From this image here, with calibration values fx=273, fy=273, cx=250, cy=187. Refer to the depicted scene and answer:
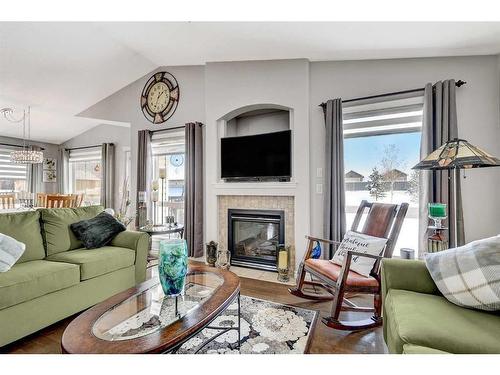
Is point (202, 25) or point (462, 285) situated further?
point (202, 25)

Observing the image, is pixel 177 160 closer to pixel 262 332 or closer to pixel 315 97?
pixel 315 97

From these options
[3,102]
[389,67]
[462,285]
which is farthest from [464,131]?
[3,102]

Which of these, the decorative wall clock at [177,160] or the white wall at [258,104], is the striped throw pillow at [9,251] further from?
the decorative wall clock at [177,160]

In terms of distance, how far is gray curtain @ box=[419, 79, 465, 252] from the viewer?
258cm

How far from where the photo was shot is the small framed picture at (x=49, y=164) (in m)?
6.59

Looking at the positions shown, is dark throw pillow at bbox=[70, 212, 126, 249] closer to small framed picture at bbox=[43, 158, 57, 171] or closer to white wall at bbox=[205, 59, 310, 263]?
white wall at bbox=[205, 59, 310, 263]

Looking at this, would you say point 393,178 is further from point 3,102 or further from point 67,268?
point 3,102

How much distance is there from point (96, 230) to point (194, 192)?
1530 mm

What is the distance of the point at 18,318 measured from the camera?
1811 mm

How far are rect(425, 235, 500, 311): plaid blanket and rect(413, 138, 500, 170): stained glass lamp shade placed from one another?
64cm

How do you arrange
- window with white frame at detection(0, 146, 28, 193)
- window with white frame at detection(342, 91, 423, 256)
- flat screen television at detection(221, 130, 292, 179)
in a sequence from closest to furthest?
window with white frame at detection(342, 91, 423, 256) → flat screen television at detection(221, 130, 292, 179) → window with white frame at detection(0, 146, 28, 193)

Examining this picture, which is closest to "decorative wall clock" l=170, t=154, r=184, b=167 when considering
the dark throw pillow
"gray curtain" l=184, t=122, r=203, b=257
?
"gray curtain" l=184, t=122, r=203, b=257
